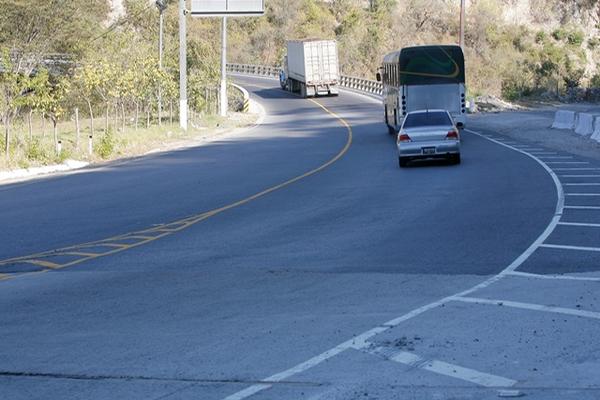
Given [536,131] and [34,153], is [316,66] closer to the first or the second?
[536,131]

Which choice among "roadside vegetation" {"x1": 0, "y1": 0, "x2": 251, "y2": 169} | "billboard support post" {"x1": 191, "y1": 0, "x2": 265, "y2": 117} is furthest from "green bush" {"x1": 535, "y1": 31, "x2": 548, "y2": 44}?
"billboard support post" {"x1": 191, "y1": 0, "x2": 265, "y2": 117}

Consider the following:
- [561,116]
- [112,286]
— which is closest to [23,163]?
[112,286]

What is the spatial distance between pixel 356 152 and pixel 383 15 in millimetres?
89408

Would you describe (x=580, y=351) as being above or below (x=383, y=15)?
below

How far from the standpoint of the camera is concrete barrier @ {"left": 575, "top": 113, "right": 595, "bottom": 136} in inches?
1490

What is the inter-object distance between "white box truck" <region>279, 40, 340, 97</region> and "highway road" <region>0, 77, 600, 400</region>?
174 ft

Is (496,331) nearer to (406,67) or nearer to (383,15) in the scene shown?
(406,67)

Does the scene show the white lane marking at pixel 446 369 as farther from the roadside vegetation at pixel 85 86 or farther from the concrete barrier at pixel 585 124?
the concrete barrier at pixel 585 124

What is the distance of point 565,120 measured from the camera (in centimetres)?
4266

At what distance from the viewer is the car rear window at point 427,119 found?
2756cm

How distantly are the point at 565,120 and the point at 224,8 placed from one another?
20.3m

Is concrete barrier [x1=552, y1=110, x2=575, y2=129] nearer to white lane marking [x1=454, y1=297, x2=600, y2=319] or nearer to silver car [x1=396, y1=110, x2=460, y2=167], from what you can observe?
silver car [x1=396, y1=110, x2=460, y2=167]

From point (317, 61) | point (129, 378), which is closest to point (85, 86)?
point (317, 61)

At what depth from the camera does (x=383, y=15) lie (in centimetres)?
12069
